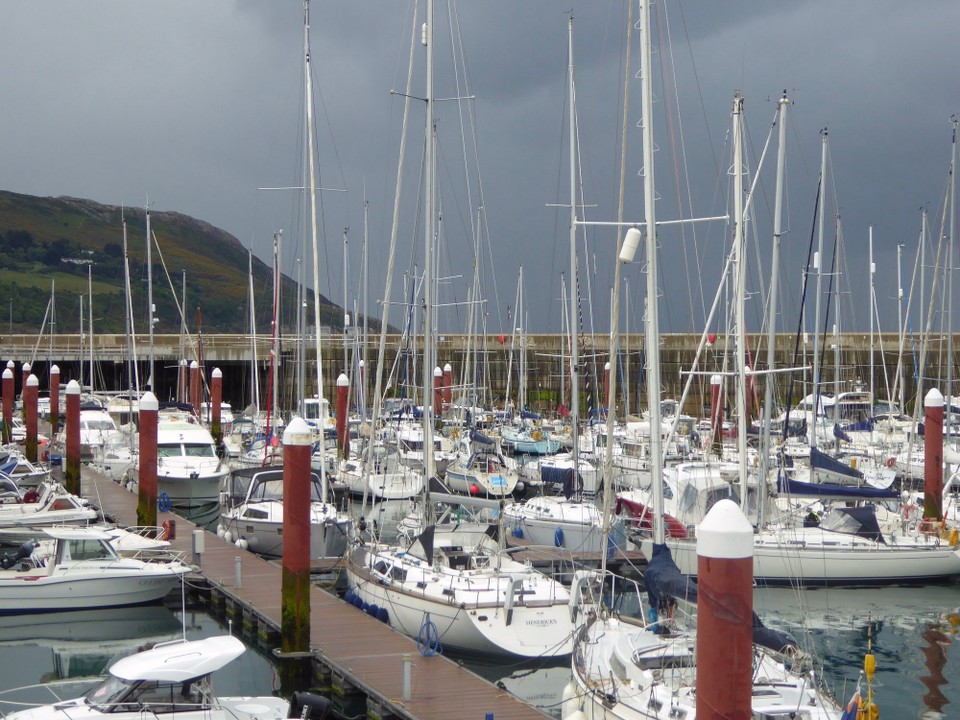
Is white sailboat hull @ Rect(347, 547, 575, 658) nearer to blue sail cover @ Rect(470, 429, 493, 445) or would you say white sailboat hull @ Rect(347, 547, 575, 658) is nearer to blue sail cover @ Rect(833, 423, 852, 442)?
blue sail cover @ Rect(470, 429, 493, 445)

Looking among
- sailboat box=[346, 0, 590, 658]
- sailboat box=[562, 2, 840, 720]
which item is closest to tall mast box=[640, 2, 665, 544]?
sailboat box=[562, 2, 840, 720]

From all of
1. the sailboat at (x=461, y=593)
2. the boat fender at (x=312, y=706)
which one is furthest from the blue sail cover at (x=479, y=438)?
the boat fender at (x=312, y=706)

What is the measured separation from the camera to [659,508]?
15773mm

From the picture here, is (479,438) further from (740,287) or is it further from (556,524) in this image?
(740,287)

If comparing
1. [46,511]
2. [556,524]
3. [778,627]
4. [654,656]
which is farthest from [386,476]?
[654,656]

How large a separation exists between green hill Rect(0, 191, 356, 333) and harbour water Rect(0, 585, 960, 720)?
8870cm

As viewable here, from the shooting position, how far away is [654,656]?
13.3 meters

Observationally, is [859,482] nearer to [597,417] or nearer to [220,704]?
[597,417]

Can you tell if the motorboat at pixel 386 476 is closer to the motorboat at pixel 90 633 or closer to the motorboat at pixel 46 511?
the motorboat at pixel 46 511

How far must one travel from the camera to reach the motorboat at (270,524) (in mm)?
25969

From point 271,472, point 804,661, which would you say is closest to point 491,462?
point 271,472

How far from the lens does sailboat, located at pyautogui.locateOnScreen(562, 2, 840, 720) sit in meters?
12.4

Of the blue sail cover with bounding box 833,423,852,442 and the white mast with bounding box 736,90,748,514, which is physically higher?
the white mast with bounding box 736,90,748,514

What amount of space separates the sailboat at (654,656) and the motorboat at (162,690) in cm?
413
